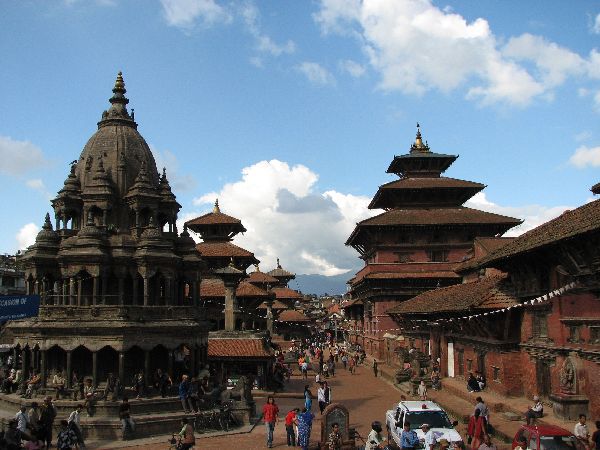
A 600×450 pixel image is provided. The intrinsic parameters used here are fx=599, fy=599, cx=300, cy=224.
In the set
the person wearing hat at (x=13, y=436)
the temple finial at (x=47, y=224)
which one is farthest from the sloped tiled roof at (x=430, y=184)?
the person wearing hat at (x=13, y=436)

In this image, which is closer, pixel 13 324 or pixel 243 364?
pixel 13 324

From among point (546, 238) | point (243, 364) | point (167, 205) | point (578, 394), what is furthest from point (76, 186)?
point (578, 394)

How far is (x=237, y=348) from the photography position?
32.6 metres

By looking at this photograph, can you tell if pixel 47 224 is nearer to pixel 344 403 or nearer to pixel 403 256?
pixel 344 403

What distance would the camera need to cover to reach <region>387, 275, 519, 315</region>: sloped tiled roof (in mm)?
26922

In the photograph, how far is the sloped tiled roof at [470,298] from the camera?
26922 millimetres

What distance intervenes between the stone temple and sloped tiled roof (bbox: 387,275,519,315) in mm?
12366

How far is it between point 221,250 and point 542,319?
30844mm

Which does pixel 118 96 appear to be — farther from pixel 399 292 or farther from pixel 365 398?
pixel 399 292

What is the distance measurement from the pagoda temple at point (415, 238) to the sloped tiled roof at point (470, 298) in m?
10.9

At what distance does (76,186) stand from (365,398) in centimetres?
1856

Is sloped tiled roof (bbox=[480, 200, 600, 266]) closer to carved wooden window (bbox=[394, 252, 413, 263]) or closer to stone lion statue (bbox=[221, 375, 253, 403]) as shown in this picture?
stone lion statue (bbox=[221, 375, 253, 403])

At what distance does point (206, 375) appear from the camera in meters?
27.2

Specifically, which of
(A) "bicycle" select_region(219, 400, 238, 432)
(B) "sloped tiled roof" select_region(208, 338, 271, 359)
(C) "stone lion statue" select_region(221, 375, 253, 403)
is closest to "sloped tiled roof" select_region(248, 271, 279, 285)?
(B) "sloped tiled roof" select_region(208, 338, 271, 359)
